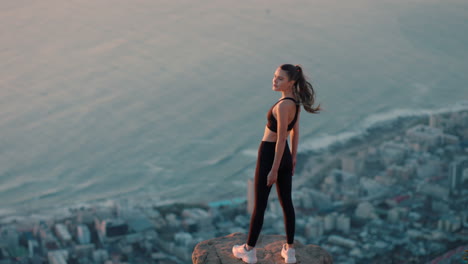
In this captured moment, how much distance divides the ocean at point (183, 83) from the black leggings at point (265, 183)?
1172 centimetres

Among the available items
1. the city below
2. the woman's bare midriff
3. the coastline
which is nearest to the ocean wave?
the coastline

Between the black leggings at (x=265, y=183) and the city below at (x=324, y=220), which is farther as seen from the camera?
the city below at (x=324, y=220)

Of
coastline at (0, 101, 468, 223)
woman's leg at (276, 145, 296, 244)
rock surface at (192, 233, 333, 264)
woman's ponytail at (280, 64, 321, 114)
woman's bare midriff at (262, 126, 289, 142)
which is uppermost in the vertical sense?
woman's ponytail at (280, 64, 321, 114)

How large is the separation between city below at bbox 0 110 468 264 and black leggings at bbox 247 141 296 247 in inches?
333

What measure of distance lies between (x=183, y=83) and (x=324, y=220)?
10.1 m

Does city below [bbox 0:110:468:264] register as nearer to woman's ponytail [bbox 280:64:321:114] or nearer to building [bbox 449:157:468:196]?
building [bbox 449:157:468:196]

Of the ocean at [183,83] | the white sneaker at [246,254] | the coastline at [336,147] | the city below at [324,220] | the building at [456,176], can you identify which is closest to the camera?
the white sneaker at [246,254]

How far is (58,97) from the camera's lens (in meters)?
21.5

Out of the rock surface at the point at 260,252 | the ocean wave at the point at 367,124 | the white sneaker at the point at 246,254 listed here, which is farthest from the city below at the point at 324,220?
the white sneaker at the point at 246,254

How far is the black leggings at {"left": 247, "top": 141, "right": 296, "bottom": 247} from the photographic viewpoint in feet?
12.3

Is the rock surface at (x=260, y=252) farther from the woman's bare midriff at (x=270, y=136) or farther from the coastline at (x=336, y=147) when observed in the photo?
the coastline at (x=336, y=147)

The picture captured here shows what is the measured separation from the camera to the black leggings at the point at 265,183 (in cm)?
376

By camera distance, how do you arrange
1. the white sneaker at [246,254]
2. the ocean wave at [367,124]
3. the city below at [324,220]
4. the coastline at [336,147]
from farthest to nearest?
the ocean wave at [367,124]
the coastline at [336,147]
the city below at [324,220]
the white sneaker at [246,254]

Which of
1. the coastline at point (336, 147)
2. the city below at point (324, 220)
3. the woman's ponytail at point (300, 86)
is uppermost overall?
the woman's ponytail at point (300, 86)
